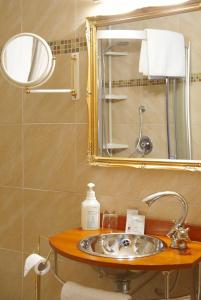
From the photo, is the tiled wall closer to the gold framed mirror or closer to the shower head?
the gold framed mirror

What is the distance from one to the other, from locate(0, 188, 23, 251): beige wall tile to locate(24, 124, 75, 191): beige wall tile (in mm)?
124

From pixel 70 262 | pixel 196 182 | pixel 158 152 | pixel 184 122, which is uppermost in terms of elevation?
pixel 184 122

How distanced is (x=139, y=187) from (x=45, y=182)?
55cm

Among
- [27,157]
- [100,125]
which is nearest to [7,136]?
[27,157]

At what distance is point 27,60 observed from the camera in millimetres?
2125

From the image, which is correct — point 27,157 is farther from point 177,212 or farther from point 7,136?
point 177,212

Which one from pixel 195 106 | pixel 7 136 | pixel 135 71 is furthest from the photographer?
pixel 7 136

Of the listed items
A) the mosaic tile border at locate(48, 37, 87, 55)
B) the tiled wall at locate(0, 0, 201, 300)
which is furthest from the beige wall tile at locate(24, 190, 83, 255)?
the mosaic tile border at locate(48, 37, 87, 55)

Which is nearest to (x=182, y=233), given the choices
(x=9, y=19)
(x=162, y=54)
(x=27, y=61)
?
(x=162, y=54)

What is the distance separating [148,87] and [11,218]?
3.56 feet

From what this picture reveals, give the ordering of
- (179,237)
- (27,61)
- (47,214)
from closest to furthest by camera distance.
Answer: (179,237) < (27,61) < (47,214)

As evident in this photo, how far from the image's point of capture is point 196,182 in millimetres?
1906

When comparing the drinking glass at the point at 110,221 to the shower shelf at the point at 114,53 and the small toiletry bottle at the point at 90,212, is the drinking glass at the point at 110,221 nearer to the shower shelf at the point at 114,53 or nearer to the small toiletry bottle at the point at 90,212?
the small toiletry bottle at the point at 90,212

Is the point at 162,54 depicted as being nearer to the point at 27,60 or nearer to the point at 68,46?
the point at 68,46
